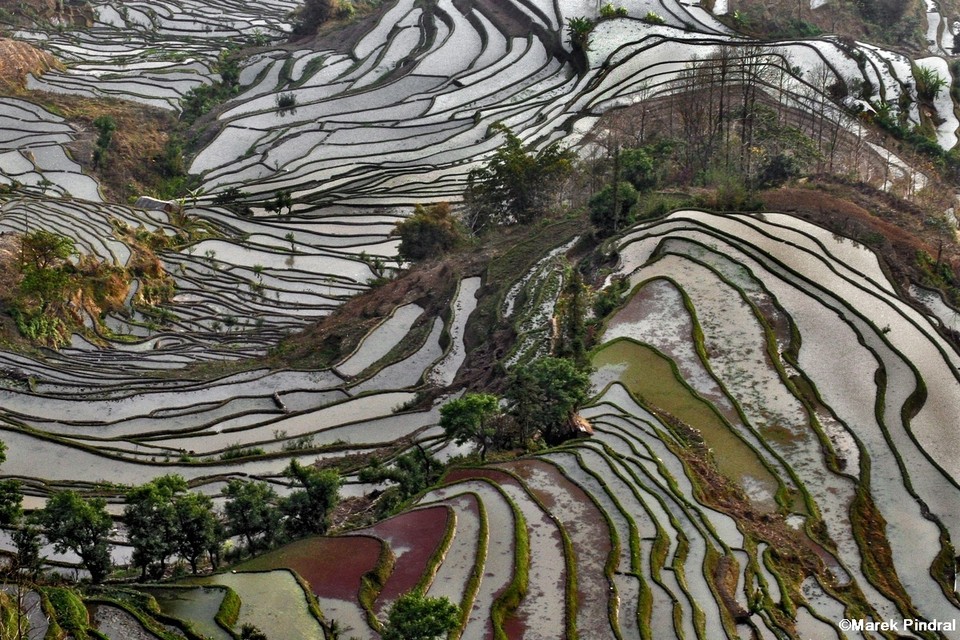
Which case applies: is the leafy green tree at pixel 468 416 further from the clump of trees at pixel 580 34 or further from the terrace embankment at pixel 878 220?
the clump of trees at pixel 580 34

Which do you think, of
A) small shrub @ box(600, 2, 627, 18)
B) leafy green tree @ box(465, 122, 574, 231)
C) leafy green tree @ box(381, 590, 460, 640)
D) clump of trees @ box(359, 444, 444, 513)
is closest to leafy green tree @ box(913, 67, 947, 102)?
small shrub @ box(600, 2, 627, 18)

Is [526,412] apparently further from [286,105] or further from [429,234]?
[286,105]

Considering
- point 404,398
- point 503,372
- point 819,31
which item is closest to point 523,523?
point 503,372

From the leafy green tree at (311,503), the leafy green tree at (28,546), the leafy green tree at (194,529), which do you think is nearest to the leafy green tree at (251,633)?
the leafy green tree at (194,529)

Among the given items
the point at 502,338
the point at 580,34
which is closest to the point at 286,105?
the point at 580,34

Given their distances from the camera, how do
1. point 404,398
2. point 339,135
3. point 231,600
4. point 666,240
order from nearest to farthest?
point 231,600, point 404,398, point 666,240, point 339,135

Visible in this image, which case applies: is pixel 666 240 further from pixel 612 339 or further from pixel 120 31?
pixel 120 31

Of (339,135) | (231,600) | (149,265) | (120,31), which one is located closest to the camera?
(231,600)

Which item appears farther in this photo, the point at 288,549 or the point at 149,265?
the point at 149,265
